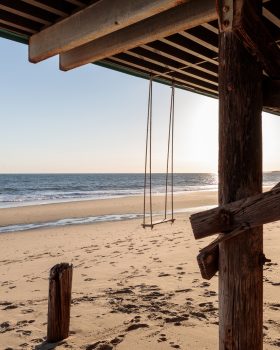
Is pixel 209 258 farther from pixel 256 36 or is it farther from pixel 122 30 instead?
pixel 122 30

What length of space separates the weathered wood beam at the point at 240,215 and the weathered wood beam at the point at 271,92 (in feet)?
2.50

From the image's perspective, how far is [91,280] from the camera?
711 centimetres

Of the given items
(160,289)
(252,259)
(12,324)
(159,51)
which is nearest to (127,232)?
(160,289)

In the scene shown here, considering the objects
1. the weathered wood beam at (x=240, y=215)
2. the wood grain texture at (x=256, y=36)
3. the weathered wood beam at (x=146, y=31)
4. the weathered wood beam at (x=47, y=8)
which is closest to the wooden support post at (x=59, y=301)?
the weathered wood beam at (x=146, y=31)

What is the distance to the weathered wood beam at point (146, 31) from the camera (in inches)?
108

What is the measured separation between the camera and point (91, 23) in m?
2.87

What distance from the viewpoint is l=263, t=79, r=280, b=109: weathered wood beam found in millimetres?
2471

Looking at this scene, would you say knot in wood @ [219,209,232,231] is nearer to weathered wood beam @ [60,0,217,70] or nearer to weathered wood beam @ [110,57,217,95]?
weathered wood beam @ [60,0,217,70]

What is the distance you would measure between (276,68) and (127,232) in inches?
457

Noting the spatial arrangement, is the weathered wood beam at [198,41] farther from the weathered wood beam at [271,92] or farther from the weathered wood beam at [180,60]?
the weathered wood beam at [271,92]

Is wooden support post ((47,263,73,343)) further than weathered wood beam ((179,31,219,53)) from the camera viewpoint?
Yes

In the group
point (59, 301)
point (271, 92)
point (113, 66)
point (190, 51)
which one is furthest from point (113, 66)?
point (59, 301)

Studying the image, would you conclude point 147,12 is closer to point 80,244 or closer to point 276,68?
point 276,68

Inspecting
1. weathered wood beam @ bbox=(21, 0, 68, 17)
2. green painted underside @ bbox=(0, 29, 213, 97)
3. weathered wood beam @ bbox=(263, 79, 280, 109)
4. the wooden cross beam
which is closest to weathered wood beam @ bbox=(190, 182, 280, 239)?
the wooden cross beam
